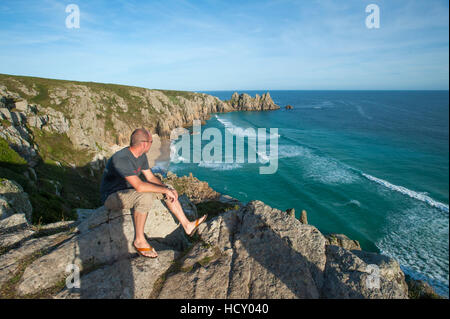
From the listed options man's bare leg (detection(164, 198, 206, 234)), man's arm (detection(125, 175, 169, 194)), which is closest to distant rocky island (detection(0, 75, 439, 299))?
man's bare leg (detection(164, 198, 206, 234))

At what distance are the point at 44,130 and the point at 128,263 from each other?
36747 mm

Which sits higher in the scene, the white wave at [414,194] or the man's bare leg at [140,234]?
the man's bare leg at [140,234]

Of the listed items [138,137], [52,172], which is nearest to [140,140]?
[138,137]

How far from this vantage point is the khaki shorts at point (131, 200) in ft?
18.0

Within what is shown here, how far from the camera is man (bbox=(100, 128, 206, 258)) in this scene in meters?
5.39

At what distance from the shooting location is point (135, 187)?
5.29 metres

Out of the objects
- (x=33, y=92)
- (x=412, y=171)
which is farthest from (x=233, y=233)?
(x=33, y=92)

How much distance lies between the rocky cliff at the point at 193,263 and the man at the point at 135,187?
21.5 inches

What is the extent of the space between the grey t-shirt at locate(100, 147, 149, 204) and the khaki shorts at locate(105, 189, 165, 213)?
18 centimetres

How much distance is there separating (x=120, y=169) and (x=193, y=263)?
121 inches

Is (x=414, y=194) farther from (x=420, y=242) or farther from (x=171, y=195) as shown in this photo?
(x=171, y=195)

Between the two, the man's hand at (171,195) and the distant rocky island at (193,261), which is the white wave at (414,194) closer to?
the distant rocky island at (193,261)

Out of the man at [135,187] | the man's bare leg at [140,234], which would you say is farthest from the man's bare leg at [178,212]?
the man's bare leg at [140,234]
